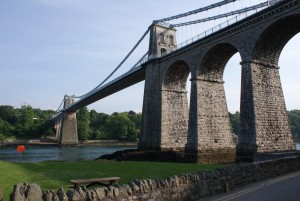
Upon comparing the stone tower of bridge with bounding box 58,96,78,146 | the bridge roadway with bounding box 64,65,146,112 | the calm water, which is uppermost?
the bridge roadway with bounding box 64,65,146,112

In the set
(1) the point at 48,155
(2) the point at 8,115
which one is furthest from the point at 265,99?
(2) the point at 8,115

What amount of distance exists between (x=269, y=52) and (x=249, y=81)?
11.1ft

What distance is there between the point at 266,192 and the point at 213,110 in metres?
22.7

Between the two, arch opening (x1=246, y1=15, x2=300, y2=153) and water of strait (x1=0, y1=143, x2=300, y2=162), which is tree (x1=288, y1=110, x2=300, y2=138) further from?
arch opening (x1=246, y1=15, x2=300, y2=153)

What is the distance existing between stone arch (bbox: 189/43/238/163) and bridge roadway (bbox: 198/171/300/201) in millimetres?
18797

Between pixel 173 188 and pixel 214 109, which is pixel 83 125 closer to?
pixel 214 109

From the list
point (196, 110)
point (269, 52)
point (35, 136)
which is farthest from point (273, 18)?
point (35, 136)

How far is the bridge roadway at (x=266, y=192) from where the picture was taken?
348 inches

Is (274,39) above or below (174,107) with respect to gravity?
above

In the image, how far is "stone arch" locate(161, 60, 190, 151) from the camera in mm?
37969

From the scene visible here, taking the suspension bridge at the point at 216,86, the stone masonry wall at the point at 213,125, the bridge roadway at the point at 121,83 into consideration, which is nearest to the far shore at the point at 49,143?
the bridge roadway at the point at 121,83

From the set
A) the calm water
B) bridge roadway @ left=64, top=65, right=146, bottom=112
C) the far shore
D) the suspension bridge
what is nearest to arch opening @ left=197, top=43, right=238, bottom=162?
the suspension bridge

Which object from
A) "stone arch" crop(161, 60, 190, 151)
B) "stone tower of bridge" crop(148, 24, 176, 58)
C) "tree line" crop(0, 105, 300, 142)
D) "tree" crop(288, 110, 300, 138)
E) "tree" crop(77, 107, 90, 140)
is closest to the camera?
"stone arch" crop(161, 60, 190, 151)

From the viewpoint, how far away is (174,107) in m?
39.7
